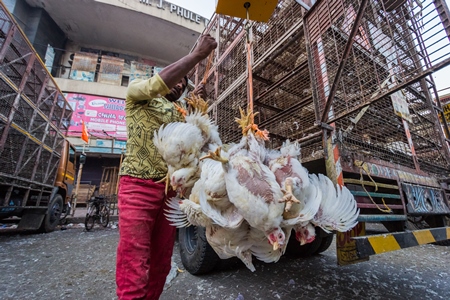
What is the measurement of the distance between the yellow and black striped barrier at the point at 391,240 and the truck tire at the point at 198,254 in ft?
5.60

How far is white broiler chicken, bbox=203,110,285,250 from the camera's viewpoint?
890 millimetres

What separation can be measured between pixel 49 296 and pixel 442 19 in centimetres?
472

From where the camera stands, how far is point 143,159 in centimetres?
164

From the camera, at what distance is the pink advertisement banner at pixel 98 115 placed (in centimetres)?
1590

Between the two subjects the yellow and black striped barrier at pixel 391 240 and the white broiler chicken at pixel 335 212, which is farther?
the yellow and black striped barrier at pixel 391 240

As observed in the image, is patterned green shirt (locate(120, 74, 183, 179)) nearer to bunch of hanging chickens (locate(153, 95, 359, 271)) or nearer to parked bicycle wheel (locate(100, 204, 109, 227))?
bunch of hanging chickens (locate(153, 95, 359, 271))

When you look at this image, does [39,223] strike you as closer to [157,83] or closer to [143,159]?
[143,159]

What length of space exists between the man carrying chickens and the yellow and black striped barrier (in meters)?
1.45

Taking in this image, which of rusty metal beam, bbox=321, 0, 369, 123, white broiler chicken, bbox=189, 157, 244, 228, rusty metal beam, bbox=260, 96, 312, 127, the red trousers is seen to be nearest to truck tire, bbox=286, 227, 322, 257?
rusty metal beam, bbox=260, 96, 312, 127

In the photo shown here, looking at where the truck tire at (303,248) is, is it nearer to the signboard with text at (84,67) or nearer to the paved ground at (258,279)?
the paved ground at (258,279)

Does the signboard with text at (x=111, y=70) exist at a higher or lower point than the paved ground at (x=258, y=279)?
higher

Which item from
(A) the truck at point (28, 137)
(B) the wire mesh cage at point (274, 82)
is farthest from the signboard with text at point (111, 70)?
(B) the wire mesh cage at point (274, 82)

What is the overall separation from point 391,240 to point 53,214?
8248 mm

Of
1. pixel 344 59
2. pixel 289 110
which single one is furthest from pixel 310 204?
pixel 289 110
